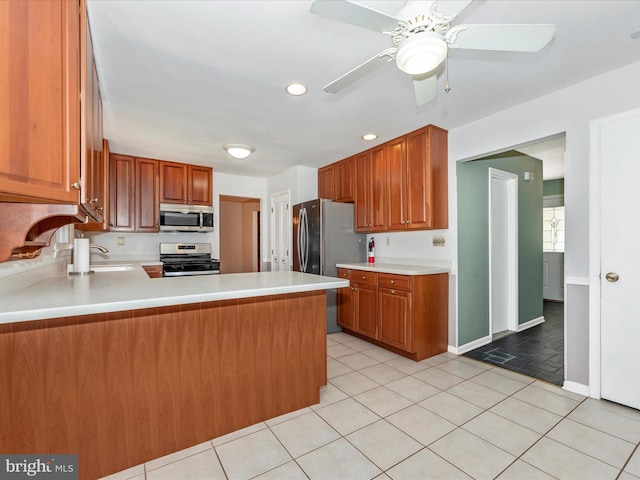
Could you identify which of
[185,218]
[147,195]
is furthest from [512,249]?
[147,195]

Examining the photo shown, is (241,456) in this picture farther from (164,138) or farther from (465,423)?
(164,138)

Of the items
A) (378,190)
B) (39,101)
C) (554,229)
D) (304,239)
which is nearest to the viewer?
(39,101)

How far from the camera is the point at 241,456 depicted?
1671 millimetres

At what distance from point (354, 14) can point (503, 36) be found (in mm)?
721

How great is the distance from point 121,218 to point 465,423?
14.7 feet

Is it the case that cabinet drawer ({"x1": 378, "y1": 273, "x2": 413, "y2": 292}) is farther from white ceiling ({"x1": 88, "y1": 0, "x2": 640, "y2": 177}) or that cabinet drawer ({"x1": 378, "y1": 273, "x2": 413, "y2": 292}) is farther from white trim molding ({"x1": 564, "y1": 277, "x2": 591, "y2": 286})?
white ceiling ({"x1": 88, "y1": 0, "x2": 640, "y2": 177})

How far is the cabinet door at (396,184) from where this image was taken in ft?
11.2

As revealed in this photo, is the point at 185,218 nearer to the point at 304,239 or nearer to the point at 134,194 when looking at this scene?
the point at 134,194

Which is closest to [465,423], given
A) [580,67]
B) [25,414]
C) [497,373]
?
[497,373]

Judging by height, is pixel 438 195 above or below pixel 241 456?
above

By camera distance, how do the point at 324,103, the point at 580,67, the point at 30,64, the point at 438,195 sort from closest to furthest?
the point at 30,64
the point at 580,67
the point at 324,103
the point at 438,195

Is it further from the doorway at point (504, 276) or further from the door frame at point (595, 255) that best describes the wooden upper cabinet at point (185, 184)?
the door frame at point (595, 255)

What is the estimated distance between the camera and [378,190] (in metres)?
3.76

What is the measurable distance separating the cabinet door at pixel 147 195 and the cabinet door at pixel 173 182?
0.25 feet
